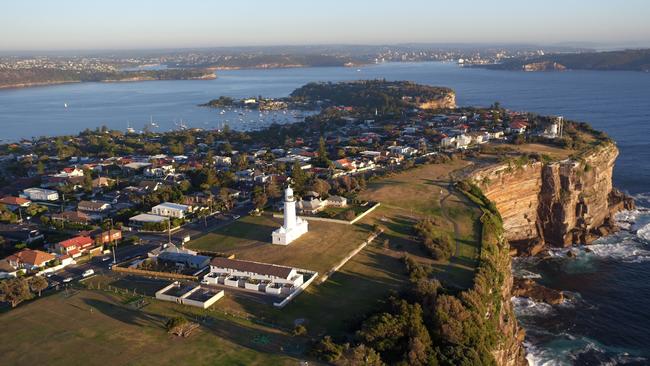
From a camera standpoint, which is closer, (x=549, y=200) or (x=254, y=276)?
(x=254, y=276)

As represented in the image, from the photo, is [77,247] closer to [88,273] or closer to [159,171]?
[88,273]

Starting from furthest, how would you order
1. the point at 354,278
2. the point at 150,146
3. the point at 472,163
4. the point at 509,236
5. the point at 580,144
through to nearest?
the point at 150,146 < the point at 580,144 < the point at 472,163 < the point at 509,236 < the point at 354,278

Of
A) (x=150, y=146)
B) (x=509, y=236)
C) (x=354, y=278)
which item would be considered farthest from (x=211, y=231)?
(x=150, y=146)

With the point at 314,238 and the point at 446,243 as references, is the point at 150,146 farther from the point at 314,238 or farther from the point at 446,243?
the point at 446,243

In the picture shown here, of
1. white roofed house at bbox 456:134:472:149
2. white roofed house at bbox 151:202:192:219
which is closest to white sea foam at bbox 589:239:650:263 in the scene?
white roofed house at bbox 456:134:472:149

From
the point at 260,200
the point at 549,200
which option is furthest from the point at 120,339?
the point at 549,200

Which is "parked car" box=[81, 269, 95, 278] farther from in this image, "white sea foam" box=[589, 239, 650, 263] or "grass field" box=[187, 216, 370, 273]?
"white sea foam" box=[589, 239, 650, 263]

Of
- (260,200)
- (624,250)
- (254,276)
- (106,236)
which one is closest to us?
(254,276)
